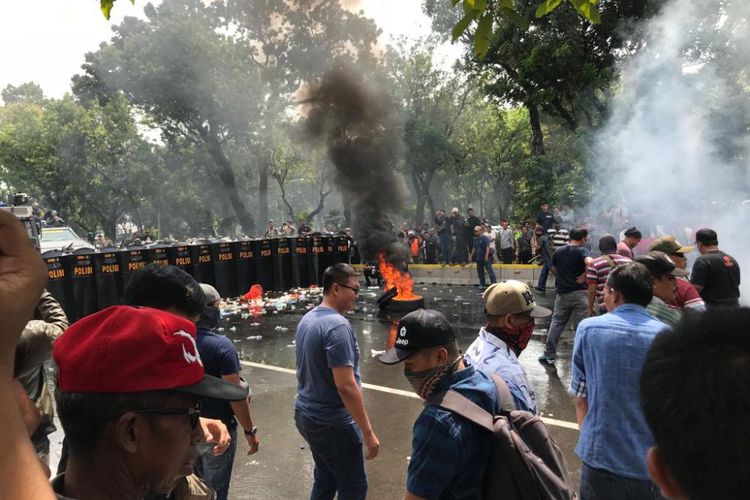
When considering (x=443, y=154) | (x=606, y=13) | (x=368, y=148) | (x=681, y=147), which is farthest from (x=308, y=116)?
(x=443, y=154)

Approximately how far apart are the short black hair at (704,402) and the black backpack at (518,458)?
0.90 metres

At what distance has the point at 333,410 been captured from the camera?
11.5ft

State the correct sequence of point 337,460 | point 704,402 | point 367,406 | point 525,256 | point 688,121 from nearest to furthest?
point 704,402 < point 337,460 < point 367,406 < point 688,121 < point 525,256

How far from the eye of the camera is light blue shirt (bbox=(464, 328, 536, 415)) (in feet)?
8.53

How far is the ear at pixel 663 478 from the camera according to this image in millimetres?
1117

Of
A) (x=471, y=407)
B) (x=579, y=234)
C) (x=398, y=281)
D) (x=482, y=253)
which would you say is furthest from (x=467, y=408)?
(x=482, y=253)

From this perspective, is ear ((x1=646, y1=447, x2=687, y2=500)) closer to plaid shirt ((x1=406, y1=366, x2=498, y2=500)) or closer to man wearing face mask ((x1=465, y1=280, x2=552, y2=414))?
plaid shirt ((x1=406, y1=366, x2=498, y2=500))

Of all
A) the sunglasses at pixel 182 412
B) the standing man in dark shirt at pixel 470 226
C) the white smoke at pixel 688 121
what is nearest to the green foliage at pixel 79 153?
the standing man in dark shirt at pixel 470 226

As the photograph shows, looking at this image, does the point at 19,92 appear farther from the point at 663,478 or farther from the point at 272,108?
the point at 663,478

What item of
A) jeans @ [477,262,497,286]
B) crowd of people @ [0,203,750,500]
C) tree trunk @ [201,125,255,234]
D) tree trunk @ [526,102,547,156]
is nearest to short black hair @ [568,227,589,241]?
crowd of people @ [0,203,750,500]

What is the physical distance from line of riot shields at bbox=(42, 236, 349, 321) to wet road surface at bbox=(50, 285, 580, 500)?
3095 millimetres

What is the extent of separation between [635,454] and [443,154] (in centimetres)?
3060

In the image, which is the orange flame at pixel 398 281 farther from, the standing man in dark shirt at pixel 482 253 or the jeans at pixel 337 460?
the jeans at pixel 337 460

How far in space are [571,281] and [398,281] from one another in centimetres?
742
